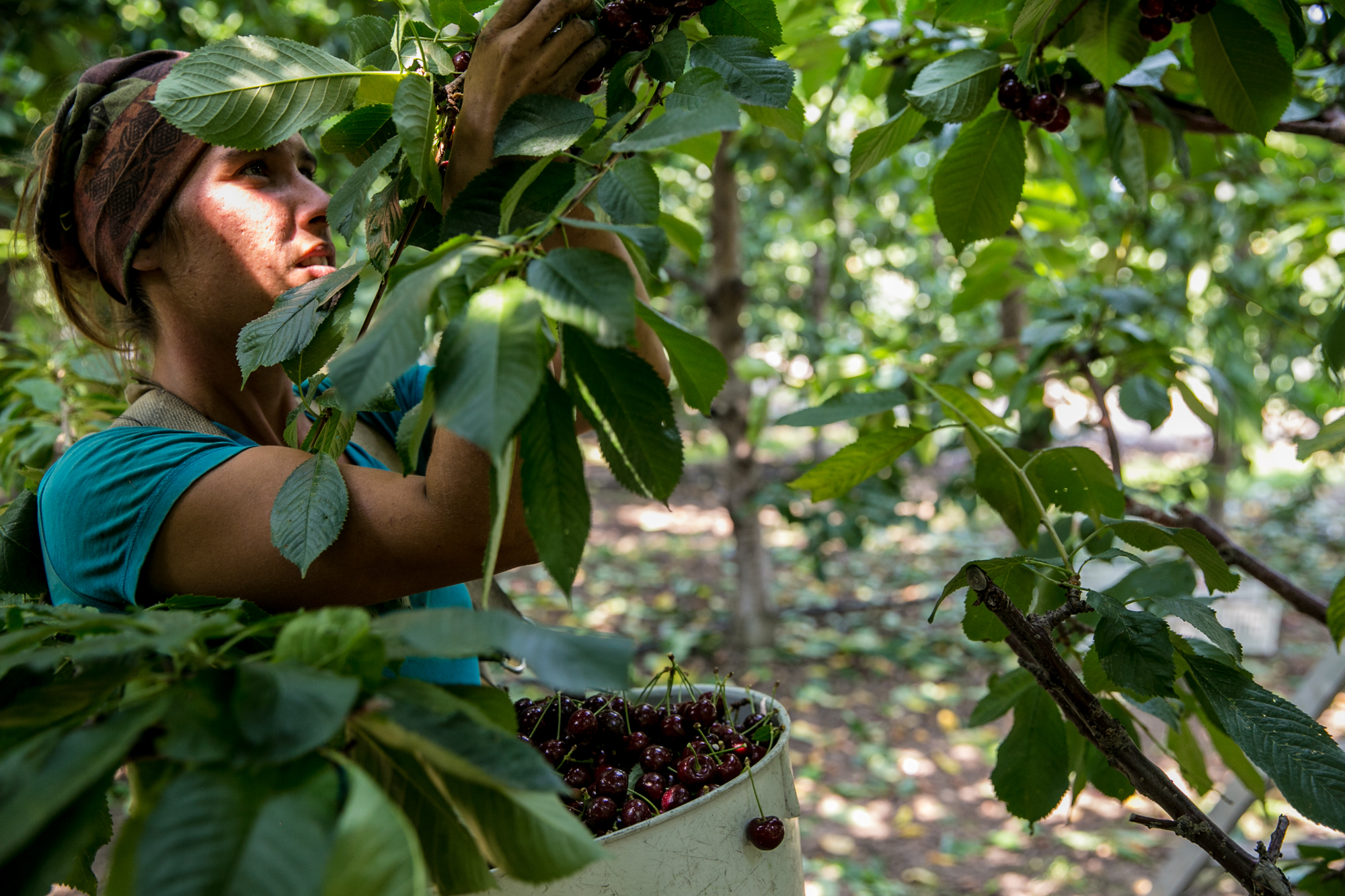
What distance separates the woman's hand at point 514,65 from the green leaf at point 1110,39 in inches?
24.6

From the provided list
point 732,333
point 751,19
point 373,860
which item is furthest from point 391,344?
point 732,333

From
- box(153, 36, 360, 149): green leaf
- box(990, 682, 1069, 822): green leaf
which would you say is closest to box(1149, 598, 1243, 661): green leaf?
box(990, 682, 1069, 822): green leaf

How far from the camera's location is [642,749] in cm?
108

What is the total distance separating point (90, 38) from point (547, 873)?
461 cm

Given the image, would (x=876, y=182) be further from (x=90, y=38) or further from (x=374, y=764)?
(x=374, y=764)

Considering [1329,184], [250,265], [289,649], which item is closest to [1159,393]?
[1329,184]

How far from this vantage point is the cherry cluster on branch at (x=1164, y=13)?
1.02 metres

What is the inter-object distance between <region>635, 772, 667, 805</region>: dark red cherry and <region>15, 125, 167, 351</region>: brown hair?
906 millimetres

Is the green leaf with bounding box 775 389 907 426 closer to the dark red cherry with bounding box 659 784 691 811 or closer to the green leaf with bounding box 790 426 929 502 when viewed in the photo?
the green leaf with bounding box 790 426 929 502

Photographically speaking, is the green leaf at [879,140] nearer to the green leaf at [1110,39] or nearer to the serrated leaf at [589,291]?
the green leaf at [1110,39]

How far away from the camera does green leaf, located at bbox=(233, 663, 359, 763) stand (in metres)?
0.46

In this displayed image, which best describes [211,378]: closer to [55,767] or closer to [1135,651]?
[55,767]

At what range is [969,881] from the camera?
9.96 feet

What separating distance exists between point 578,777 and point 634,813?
12 cm
